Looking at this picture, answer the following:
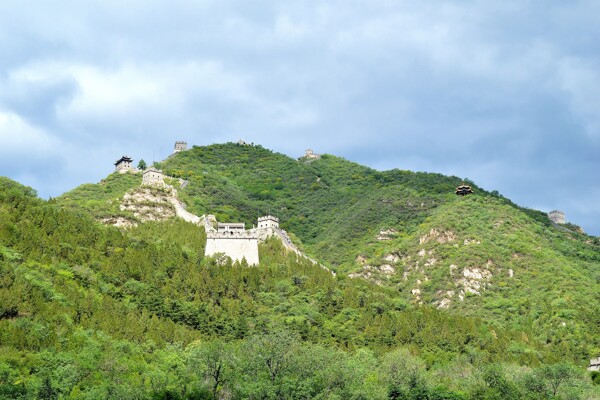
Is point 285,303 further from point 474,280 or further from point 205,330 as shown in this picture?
point 474,280

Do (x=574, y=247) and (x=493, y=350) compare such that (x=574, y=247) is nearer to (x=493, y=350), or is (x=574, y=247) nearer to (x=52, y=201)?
(x=493, y=350)

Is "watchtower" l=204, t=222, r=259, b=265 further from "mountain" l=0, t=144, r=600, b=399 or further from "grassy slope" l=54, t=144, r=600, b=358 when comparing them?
"grassy slope" l=54, t=144, r=600, b=358

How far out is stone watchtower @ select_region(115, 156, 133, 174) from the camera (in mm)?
147375

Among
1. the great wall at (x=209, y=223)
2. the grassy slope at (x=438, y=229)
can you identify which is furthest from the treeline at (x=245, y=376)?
the great wall at (x=209, y=223)

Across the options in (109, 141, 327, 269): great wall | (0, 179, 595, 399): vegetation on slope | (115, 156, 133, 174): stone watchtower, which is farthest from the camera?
(115, 156, 133, 174): stone watchtower

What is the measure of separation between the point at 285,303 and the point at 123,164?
6423cm

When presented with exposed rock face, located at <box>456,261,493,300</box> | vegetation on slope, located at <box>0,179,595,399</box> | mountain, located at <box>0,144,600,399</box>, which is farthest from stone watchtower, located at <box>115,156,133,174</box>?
exposed rock face, located at <box>456,261,493,300</box>

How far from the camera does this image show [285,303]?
9462 centimetres

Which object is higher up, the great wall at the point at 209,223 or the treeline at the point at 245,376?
the great wall at the point at 209,223

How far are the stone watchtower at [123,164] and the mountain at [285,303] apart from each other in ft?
15.2

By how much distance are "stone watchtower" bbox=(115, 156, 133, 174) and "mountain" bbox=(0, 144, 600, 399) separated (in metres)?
4.62

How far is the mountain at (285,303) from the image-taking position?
69.1 m

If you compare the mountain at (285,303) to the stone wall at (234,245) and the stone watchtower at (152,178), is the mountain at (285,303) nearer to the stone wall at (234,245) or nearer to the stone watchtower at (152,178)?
the stone wall at (234,245)

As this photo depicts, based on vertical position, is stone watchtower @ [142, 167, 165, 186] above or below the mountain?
above
